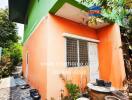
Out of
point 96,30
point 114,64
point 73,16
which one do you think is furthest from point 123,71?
point 73,16

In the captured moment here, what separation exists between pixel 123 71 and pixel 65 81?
3.21m

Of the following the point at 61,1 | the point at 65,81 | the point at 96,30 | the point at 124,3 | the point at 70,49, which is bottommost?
the point at 65,81

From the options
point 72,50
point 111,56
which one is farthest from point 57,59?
point 111,56

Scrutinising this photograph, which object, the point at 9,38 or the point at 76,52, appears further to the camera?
the point at 9,38

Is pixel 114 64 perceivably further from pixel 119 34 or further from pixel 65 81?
pixel 65 81

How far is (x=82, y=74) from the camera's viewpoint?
6.64 metres

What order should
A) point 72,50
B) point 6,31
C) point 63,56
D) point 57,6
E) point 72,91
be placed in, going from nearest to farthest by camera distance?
point 57,6 < point 72,91 < point 63,56 < point 72,50 < point 6,31

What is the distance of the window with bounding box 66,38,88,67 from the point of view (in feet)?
20.7

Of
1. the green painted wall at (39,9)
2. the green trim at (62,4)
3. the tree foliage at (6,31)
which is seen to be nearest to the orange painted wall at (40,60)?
the green painted wall at (39,9)

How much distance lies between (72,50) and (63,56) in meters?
0.74

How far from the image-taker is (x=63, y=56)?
19.5 ft

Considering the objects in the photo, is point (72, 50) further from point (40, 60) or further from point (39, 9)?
point (39, 9)

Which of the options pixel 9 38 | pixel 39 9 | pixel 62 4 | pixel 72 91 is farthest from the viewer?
pixel 9 38

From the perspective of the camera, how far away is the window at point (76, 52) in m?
6.32
